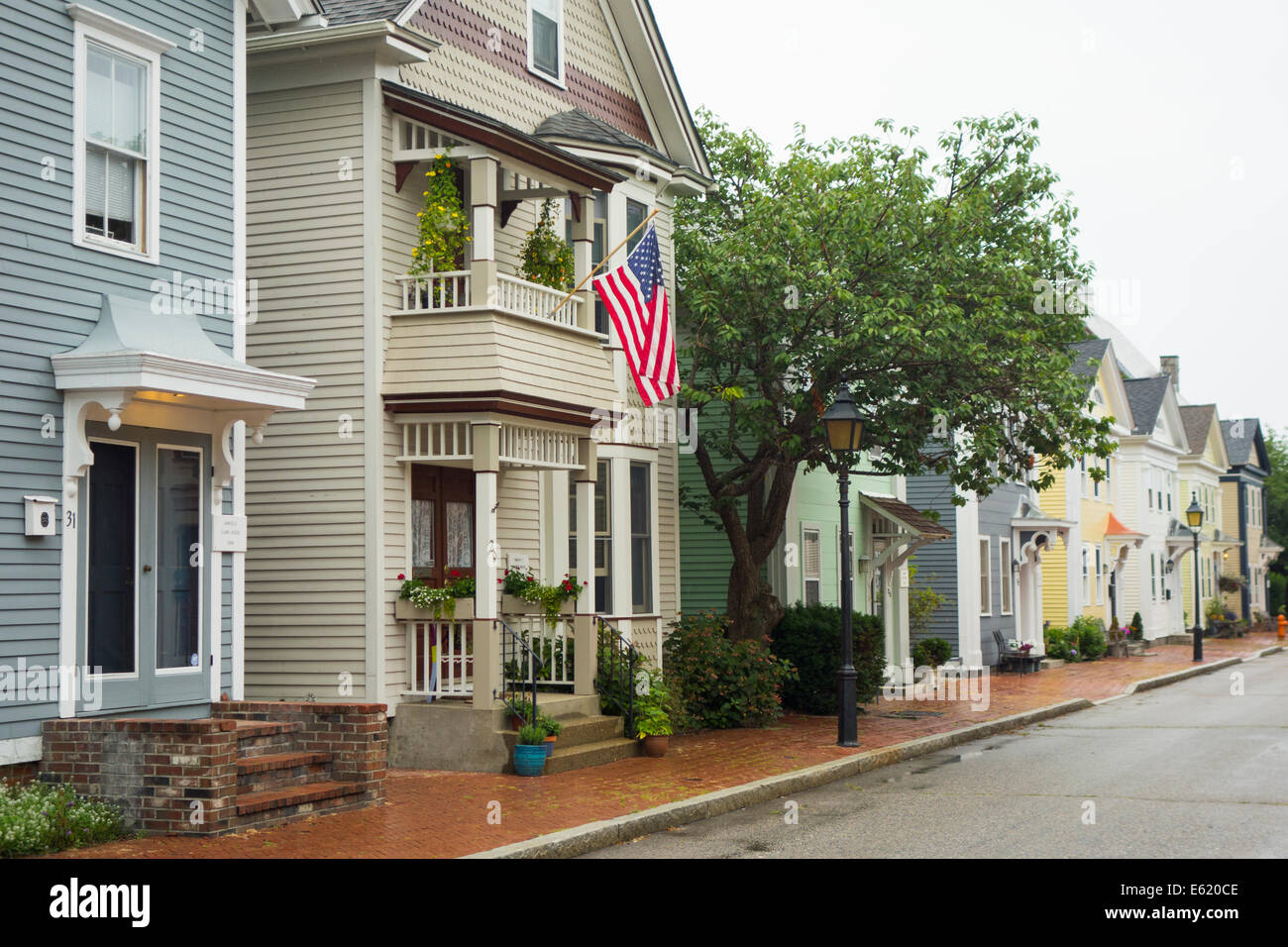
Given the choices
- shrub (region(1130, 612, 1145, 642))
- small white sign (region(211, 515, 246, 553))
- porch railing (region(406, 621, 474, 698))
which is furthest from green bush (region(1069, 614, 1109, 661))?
small white sign (region(211, 515, 246, 553))

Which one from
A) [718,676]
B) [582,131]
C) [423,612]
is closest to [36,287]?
[423,612]

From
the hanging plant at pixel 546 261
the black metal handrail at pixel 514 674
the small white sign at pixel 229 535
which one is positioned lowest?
the black metal handrail at pixel 514 674

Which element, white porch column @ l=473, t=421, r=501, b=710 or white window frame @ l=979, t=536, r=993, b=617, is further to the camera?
white window frame @ l=979, t=536, r=993, b=617

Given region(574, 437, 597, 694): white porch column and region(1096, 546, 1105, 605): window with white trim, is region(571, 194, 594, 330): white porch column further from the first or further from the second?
region(1096, 546, 1105, 605): window with white trim

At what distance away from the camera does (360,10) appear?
1500 centimetres

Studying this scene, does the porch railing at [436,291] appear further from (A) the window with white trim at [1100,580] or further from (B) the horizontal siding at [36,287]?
(A) the window with white trim at [1100,580]

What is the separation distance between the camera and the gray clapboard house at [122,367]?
1073 centimetres

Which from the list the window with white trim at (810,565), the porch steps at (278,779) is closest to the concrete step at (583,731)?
the porch steps at (278,779)

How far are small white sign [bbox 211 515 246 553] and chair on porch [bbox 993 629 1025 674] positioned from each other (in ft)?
79.5

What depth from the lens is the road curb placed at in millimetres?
10180

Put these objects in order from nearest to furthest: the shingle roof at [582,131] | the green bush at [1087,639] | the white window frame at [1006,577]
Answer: the shingle roof at [582,131]
the white window frame at [1006,577]
the green bush at [1087,639]

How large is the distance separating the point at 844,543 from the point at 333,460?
6361 mm

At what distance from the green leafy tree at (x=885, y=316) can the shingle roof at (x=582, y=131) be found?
2061 millimetres
